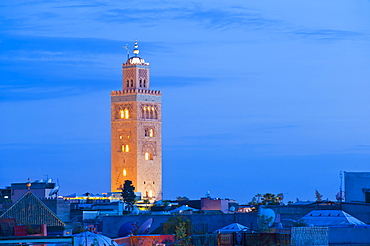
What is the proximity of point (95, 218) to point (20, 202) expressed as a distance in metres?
22.0

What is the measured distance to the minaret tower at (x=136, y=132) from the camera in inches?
4998

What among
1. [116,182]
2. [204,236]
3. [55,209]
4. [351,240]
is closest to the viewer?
[204,236]

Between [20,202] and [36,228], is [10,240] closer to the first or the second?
[36,228]

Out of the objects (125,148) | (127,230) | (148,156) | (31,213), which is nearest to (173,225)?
Result: (127,230)

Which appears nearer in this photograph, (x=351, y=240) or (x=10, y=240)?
(x=10, y=240)

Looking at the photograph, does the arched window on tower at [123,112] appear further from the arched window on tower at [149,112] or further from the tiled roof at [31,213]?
the tiled roof at [31,213]

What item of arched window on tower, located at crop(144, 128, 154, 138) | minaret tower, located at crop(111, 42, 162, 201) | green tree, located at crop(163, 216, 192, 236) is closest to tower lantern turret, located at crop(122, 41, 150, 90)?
minaret tower, located at crop(111, 42, 162, 201)

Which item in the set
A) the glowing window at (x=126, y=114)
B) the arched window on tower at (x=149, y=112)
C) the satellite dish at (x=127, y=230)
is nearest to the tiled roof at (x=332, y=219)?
the satellite dish at (x=127, y=230)

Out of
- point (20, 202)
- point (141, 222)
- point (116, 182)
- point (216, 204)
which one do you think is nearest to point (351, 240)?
point (20, 202)

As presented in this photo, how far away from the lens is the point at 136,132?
128 m

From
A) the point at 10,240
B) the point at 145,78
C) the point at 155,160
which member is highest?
the point at 145,78

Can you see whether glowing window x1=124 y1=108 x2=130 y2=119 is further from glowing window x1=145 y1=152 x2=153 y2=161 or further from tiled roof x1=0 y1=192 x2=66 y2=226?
tiled roof x1=0 y1=192 x2=66 y2=226

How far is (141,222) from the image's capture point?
58.3 meters

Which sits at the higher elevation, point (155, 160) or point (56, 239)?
point (155, 160)
